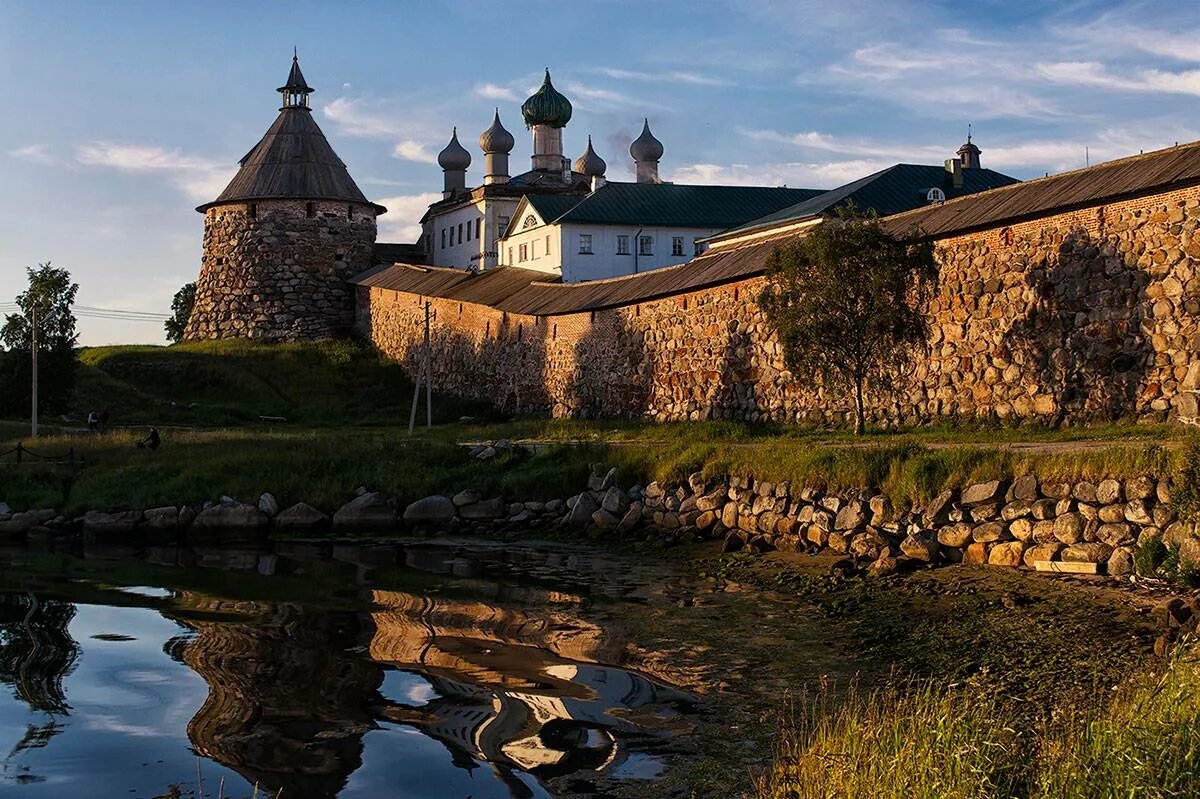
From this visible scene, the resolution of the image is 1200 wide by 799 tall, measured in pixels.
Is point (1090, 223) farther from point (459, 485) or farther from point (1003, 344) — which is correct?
point (459, 485)

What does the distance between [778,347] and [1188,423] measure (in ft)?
28.9

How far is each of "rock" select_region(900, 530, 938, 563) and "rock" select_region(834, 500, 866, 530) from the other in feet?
3.35

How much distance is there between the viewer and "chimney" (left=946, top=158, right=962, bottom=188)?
128ft

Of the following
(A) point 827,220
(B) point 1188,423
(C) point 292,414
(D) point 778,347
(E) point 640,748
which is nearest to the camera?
(E) point 640,748

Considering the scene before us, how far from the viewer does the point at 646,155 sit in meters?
55.1

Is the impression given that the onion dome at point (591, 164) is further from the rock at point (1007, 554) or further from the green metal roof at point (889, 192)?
the rock at point (1007, 554)

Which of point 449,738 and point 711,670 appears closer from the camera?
point 449,738

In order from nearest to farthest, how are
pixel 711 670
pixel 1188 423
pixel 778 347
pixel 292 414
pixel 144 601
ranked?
pixel 711 670 < pixel 144 601 < pixel 1188 423 < pixel 778 347 < pixel 292 414

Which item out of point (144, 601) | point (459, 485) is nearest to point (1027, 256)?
point (459, 485)

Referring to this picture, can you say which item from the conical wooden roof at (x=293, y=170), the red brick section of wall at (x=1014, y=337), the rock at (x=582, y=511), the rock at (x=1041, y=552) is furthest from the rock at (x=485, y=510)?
the conical wooden roof at (x=293, y=170)

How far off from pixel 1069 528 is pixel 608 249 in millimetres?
32429

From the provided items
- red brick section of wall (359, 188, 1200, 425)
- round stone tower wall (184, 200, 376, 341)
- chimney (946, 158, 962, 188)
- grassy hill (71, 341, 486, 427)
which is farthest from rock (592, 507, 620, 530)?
round stone tower wall (184, 200, 376, 341)

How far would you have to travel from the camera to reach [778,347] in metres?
24.1

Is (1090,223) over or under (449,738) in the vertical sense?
over
